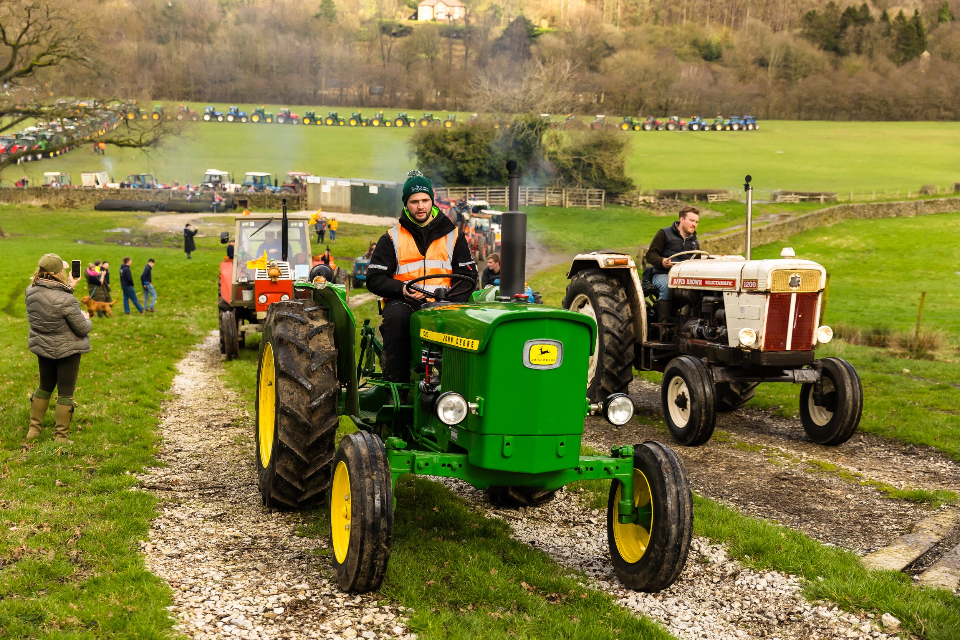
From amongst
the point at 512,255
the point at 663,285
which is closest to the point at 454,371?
the point at 512,255

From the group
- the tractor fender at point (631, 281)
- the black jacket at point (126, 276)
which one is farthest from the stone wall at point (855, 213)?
the tractor fender at point (631, 281)

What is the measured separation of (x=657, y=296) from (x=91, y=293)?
14.6 m

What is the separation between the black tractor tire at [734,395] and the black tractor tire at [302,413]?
6068mm

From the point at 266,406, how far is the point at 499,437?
269 centimetres

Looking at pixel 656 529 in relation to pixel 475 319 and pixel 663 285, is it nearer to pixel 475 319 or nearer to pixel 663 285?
pixel 475 319

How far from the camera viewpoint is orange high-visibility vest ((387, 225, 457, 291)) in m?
5.98

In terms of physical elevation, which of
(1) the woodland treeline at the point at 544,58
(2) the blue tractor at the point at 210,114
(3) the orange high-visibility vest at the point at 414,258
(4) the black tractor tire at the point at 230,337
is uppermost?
(1) the woodland treeline at the point at 544,58

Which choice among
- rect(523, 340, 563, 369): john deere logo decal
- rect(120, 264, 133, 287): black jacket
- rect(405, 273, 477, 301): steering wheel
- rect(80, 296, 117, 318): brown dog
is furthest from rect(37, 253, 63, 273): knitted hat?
rect(120, 264, 133, 287): black jacket

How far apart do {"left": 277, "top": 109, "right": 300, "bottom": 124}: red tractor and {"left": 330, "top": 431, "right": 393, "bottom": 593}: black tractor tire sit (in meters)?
58.7

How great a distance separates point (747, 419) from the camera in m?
10.2

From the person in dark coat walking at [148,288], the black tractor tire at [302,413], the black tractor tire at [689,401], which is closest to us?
the black tractor tire at [302,413]

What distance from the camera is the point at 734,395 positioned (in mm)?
10547

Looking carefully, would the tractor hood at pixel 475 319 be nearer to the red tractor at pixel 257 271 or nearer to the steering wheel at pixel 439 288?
the steering wheel at pixel 439 288

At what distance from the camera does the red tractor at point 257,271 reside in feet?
45.6
